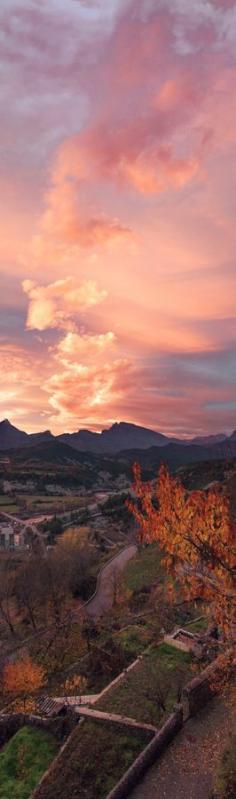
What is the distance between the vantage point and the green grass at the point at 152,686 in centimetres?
2944

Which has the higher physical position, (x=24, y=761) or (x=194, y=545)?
(x=194, y=545)

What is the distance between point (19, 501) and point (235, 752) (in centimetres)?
18320

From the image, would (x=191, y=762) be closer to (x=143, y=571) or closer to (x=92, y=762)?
(x=92, y=762)

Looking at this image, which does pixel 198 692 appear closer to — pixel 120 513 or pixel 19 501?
pixel 120 513

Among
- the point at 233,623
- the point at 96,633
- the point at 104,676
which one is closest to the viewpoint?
the point at 233,623

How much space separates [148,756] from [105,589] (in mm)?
50479

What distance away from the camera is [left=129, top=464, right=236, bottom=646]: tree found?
13828mm

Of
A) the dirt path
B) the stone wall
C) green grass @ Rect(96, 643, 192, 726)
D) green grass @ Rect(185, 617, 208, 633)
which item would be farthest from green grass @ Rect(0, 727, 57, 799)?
green grass @ Rect(185, 617, 208, 633)

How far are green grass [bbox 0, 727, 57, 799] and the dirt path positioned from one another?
27.2 ft

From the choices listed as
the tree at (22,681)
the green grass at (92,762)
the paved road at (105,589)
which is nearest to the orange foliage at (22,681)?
the tree at (22,681)

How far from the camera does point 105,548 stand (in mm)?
109938

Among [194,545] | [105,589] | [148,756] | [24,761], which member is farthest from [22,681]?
[105,589]

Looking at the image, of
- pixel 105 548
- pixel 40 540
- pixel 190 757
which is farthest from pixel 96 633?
pixel 40 540

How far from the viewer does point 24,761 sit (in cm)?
2897
